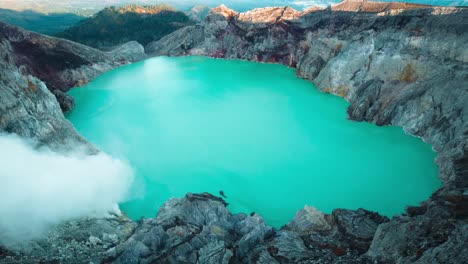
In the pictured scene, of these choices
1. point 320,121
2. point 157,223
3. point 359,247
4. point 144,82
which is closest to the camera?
point 359,247

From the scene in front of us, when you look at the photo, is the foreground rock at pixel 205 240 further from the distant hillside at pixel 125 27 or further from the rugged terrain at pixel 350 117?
the distant hillside at pixel 125 27

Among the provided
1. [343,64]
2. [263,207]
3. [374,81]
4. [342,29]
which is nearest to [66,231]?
[263,207]

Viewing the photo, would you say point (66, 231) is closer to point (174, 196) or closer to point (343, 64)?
point (174, 196)

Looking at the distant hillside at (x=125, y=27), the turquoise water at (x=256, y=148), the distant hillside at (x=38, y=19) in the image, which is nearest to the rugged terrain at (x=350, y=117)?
the turquoise water at (x=256, y=148)

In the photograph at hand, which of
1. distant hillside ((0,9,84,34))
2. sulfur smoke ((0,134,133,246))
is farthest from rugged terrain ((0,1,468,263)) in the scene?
distant hillside ((0,9,84,34))

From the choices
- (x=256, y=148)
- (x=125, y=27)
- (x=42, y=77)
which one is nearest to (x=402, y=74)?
(x=256, y=148)

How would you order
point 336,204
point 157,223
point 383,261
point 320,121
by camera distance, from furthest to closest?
point 320,121 → point 336,204 → point 157,223 → point 383,261
